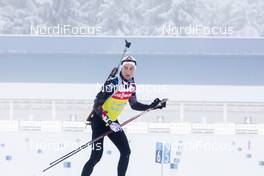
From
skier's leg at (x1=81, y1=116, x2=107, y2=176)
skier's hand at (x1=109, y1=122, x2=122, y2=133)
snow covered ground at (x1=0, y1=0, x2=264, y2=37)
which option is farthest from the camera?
snow covered ground at (x1=0, y1=0, x2=264, y2=37)

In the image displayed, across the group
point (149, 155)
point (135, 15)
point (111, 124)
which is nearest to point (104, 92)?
point (111, 124)

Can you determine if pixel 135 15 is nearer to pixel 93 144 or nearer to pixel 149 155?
pixel 149 155

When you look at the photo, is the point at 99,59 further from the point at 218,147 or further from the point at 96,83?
the point at 218,147

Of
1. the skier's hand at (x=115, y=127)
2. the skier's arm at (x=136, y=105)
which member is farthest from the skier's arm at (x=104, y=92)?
the skier's arm at (x=136, y=105)

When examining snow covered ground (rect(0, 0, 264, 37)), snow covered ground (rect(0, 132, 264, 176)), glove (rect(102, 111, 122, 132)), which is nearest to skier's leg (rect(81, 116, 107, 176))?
glove (rect(102, 111, 122, 132))

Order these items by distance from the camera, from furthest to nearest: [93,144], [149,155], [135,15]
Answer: [135,15] → [149,155] → [93,144]

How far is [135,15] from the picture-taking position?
11133mm

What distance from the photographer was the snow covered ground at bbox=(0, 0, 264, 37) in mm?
10773

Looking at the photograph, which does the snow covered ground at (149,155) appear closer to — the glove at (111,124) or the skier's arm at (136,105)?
the skier's arm at (136,105)

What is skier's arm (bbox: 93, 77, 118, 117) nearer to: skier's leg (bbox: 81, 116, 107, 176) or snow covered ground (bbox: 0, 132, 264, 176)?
skier's leg (bbox: 81, 116, 107, 176)

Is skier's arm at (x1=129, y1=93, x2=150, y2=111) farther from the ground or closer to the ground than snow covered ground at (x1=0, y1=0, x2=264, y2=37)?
closer to the ground

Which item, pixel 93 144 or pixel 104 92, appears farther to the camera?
pixel 93 144

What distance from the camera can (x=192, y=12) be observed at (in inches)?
422

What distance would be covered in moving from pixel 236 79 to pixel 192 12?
1.51m
